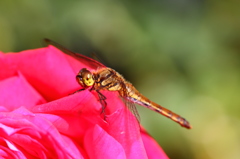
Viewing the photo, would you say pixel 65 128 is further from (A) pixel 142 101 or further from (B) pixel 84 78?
(A) pixel 142 101

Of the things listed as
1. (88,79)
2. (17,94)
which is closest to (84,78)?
(88,79)

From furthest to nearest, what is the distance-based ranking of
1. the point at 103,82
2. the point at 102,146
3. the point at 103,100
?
the point at 103,82, the point at 103,100, the point at 102,146

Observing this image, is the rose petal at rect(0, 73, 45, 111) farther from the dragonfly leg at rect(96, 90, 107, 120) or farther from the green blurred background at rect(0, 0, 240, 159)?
the green blurred background at rect(0, 0, 240, 159)

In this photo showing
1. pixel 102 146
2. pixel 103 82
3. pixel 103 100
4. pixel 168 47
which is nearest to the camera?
pixel 102 146

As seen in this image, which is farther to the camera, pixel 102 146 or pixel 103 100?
pixel 103 100

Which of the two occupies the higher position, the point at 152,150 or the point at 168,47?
→ the point at 168,47

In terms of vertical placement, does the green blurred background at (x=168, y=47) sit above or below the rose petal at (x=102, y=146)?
above

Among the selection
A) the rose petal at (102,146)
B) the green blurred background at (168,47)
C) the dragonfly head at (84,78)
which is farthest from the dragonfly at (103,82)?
the green blurred background at (168,47)

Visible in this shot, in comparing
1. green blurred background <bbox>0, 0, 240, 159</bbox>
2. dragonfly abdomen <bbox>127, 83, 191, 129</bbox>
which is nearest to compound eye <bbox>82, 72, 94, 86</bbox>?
dragonfly abdomen <bbox>127, 83, 191, 129</bbox>

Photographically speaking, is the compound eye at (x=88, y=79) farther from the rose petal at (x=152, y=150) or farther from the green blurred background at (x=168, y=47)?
the green blurred background at (x=168, y=47)
